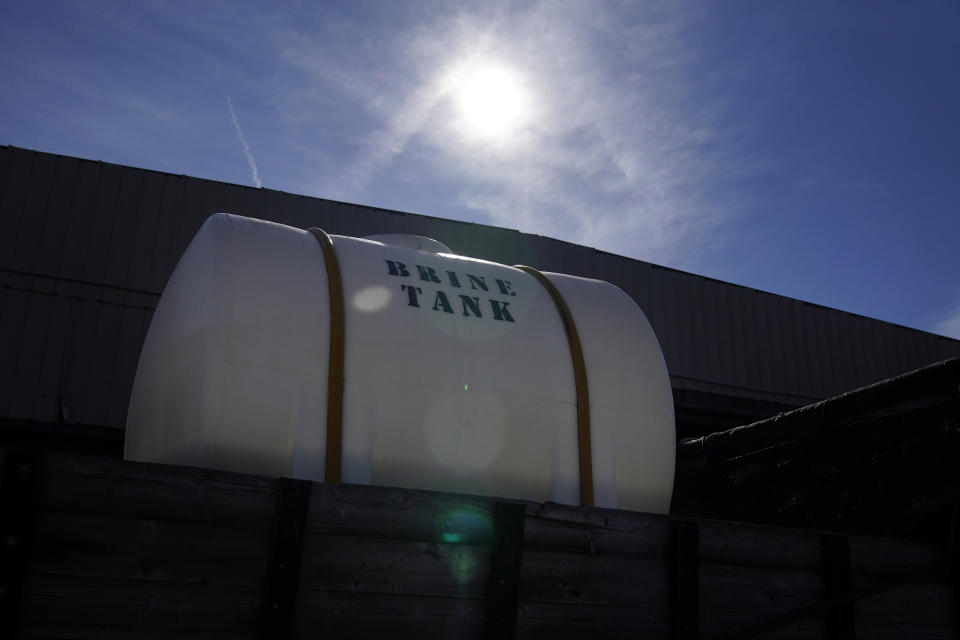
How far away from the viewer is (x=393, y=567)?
3432mm

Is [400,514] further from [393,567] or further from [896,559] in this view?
[896,559]

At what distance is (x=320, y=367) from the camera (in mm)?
3916

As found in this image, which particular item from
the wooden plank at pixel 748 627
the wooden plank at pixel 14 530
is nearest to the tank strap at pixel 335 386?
the wooden plank at pixel 14 530

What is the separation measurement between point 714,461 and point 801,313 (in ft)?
47.7

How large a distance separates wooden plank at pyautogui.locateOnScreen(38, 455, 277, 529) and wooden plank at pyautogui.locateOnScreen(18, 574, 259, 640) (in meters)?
0.25

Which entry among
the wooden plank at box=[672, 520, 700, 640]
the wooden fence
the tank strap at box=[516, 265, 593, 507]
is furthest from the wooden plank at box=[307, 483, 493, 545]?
the wooden plank at box=[672, 520, 700, 640]

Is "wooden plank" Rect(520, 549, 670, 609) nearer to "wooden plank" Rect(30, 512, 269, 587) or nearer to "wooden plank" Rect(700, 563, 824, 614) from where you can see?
"wooden plank" Rect(700, 563, 824, 614)

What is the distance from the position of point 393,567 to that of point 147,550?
0.98m

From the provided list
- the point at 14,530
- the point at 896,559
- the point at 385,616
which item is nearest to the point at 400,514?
the point at 385,616

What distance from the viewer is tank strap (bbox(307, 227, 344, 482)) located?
381 centimetres

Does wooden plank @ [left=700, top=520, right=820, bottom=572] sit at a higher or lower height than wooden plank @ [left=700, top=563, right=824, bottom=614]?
higher

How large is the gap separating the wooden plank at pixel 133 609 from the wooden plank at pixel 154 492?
248mm

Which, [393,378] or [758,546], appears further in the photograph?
[758,546]

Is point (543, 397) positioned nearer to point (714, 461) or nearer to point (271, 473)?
point (271, 473)
